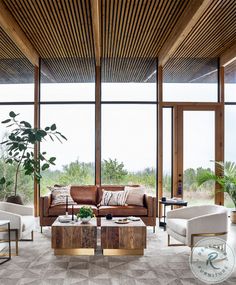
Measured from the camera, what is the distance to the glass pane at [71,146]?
7.28 meters

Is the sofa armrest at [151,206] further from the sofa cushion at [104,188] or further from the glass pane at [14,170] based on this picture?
the glass pane at [14,170]

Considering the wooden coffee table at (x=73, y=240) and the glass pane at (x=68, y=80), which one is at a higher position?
the glass pane at (x=68, y=80)

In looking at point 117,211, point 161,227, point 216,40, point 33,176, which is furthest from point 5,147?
point 216,40

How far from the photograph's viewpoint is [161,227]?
6.20 metres

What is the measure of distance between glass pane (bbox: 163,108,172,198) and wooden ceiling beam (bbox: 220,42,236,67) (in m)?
1.61

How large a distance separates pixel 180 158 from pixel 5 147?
404 centimetres

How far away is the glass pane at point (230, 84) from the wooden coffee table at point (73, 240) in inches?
189

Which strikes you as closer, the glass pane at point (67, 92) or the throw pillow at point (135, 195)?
the throw pillow at point (135, 195)

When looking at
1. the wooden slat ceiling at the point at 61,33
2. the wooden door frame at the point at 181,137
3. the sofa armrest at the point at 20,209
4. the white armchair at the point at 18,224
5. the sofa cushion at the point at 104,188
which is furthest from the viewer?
the wooden door frame at the point at 181,137

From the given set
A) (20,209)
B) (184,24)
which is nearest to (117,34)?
(184,24)

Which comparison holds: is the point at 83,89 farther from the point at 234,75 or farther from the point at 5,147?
the point at 234,75

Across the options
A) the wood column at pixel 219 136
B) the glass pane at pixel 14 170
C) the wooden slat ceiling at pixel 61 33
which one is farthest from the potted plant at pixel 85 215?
the wood column at pixel 219 136

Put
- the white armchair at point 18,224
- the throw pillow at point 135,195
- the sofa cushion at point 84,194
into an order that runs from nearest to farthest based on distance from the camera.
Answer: the white armchair at point 18,224 < the throw pillow at point 135,195 < the sofa cushion at point 84,194

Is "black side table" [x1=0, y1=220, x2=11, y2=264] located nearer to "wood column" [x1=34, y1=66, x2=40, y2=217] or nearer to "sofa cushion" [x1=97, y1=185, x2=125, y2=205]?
"sofa cushion" [x1=97, y1=185, x2=125, y2=205]
